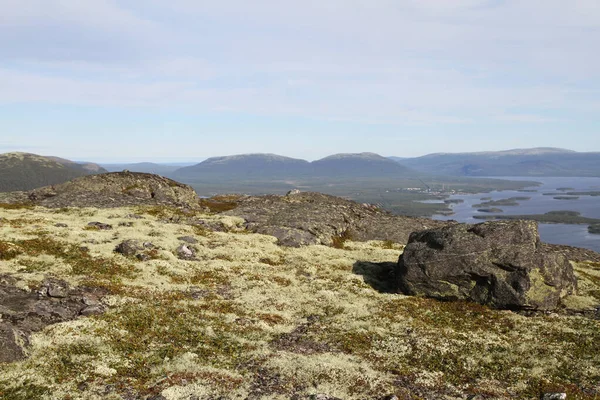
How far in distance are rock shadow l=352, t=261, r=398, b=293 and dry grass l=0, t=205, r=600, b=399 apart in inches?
10.1

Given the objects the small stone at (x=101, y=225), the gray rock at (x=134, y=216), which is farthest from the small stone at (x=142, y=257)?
the gray rock at (x=134, y=216)

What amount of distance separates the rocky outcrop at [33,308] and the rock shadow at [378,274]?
1854 centimetres

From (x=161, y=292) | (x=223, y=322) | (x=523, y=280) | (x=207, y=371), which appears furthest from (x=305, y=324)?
(x=523, y=280)

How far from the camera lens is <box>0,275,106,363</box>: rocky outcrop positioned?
1576 cm

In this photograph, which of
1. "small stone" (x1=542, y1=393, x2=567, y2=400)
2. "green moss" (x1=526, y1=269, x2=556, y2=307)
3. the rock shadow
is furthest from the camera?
the rock shadow

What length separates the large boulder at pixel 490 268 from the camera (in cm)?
2555

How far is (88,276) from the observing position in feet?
84.7

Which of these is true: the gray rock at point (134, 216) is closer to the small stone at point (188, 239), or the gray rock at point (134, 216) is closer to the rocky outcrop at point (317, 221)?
the small stone at point (188, 239)

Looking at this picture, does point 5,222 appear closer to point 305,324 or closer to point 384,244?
point 305,324

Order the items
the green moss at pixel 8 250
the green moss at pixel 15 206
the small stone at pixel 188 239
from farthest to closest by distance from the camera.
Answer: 1. the green moss at pixel 15 206
2. the small stone at pixel 188 239
3. the green moss at pixel 8 250

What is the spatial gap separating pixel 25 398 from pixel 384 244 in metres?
36.5

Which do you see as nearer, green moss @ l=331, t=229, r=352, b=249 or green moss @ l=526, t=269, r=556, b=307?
green moss @ l=526, t=269, r=556, b=307

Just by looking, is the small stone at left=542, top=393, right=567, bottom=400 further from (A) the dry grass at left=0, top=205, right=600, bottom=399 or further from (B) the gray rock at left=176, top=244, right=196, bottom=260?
(B) the gray rock at left=176, top=244, right=196, bottom=260

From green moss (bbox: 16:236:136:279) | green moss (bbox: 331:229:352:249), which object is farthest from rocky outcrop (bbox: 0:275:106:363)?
green moss (bbox: 331:229:352:249)
